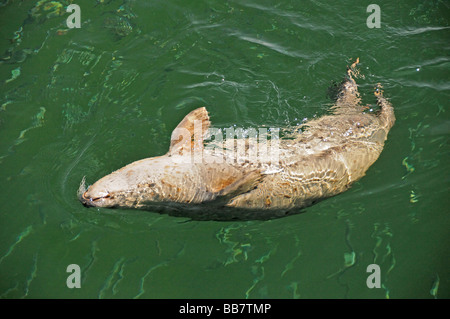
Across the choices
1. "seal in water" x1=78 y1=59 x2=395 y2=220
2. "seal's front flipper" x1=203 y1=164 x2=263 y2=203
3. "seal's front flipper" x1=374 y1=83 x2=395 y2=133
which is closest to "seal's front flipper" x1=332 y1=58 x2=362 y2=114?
"seal in water" x1=78 y1=59 x2=395 y2=220

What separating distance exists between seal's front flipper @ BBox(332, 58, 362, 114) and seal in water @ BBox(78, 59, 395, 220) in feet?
0.49

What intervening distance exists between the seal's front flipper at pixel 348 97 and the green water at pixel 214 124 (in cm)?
15

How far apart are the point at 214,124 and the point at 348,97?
1.88 metres

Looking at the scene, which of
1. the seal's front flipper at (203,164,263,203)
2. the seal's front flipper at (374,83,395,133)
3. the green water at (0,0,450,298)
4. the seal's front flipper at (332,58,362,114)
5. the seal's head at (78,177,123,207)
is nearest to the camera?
the seal's head at (78,177,123,207)

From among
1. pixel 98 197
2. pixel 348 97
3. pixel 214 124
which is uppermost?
pixel 348 97

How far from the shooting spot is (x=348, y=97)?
20.2 feet

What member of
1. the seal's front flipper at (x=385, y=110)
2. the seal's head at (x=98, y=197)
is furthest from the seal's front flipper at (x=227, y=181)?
the seal's front flipper at (x=385, y=110)

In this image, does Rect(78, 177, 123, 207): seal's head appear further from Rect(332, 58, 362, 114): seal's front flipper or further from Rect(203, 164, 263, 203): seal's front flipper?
Rect(332, 58, 362, 114): seal's front flipper

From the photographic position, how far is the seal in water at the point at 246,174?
4.80 m

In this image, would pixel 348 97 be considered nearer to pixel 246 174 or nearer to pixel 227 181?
pixel 246 174

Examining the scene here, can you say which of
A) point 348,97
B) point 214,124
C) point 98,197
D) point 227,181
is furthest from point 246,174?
point 348,97

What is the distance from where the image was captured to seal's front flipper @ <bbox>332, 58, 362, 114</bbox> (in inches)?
236

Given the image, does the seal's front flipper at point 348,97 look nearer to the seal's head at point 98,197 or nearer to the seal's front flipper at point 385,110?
the seal's front flipper at point 385,110

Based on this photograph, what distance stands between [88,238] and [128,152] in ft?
3.89
